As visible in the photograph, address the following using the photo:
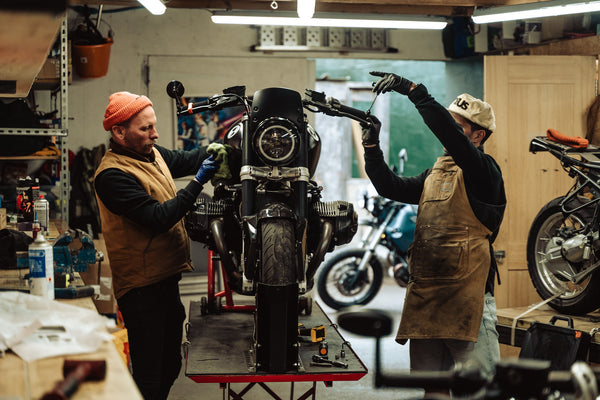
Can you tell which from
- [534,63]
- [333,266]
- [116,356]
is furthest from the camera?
[333,266]

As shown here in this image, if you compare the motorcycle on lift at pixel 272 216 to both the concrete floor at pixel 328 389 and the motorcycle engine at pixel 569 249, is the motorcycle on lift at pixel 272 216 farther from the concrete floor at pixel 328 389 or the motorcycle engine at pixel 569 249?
the motorcycle engine at pixel 569 249

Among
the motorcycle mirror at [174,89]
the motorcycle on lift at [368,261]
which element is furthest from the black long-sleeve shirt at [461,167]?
the motorcycle on lift at [368,261]

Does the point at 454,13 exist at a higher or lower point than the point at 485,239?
higher

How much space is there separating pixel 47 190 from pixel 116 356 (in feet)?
15.6

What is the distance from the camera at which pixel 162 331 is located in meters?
3.33

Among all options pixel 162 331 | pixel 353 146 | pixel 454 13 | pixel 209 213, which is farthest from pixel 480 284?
pixel 353 146

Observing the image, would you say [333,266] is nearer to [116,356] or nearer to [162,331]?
[162,331]

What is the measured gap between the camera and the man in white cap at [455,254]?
10.5ft

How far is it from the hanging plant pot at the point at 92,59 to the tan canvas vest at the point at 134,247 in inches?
116

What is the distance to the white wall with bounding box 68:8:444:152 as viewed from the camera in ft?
21.2

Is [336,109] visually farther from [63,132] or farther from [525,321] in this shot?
[63,132]

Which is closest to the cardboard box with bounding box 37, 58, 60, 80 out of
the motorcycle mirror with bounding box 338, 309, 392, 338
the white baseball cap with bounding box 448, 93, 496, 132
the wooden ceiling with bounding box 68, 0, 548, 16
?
the wooden ceiling with bounding box 68, 0, 548, 16

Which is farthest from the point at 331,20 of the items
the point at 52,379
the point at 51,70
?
the point at 52,379

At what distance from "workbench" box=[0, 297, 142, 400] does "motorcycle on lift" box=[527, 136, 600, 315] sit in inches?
131
